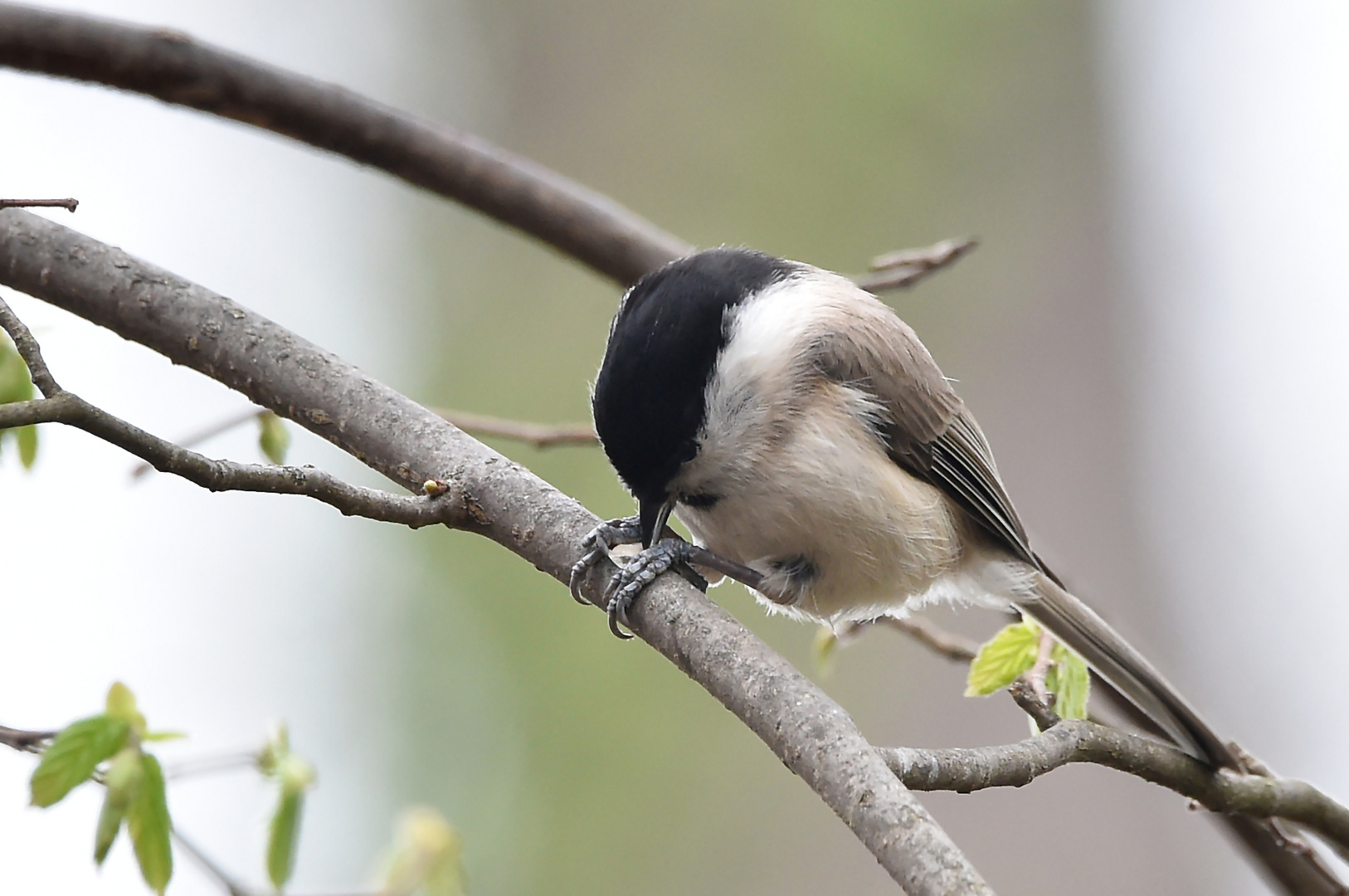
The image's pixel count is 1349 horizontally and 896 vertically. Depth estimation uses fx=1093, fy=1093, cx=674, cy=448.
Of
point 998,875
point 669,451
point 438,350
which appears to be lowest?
point 998,875

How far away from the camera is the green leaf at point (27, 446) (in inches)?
62.0

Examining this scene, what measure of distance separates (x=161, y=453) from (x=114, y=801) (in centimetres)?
41

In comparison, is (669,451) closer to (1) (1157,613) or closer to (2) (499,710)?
(1) (1157,613)

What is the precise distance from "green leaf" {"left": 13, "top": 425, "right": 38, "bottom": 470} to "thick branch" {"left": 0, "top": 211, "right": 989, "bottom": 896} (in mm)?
191

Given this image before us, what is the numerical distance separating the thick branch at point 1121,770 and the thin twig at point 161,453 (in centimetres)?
68

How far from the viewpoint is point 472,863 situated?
19.6 feet

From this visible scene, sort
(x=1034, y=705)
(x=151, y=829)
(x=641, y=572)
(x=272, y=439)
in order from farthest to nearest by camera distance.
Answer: (x=272, y=439), (x=641, y=572), (x=1034, y=705), (x=151, y=829)

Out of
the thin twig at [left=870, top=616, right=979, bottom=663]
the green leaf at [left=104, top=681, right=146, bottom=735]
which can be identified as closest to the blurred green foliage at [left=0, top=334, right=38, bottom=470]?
the green leaf at [left=104, top=681, right=146, bottom=735]

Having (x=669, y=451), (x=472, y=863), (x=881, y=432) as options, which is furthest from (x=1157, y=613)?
(x=472, y=863)

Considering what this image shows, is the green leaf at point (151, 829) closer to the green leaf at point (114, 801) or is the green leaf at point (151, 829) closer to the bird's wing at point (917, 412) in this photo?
the green leaf at point (114, 801)

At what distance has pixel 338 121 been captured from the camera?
2.19 m

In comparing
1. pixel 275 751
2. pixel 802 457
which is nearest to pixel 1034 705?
pixel 802 457

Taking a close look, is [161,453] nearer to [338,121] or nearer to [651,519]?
[651,519]

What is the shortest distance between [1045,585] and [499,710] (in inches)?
187
